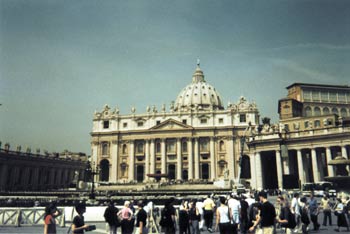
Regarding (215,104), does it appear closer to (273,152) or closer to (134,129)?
(134,129)

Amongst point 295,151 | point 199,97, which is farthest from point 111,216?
point 199,97

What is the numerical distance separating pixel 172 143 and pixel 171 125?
15.8 feet

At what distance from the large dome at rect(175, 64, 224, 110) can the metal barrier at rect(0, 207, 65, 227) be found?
9409 centimetres

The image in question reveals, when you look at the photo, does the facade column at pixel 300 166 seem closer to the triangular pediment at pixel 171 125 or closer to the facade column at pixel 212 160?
the facade column at pixel 212 160

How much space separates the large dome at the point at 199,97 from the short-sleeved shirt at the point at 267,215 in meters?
101

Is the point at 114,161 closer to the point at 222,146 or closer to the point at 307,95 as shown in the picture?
the point at 222,146

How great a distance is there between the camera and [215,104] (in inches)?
4476

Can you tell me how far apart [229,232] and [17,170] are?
2372 inches

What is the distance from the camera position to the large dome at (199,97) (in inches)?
4432

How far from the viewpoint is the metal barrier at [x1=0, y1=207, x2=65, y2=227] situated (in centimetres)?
1653

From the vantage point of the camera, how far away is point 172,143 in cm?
8412

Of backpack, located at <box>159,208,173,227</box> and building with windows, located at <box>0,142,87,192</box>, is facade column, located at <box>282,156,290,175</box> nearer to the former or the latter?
building with windows, located at <box>0,142,87,192</box>

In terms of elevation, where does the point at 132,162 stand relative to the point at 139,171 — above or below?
above

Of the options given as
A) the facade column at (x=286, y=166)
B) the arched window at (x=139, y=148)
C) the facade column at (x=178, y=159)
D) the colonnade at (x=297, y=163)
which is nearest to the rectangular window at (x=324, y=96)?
the colonnade at (x=297, y=163)
